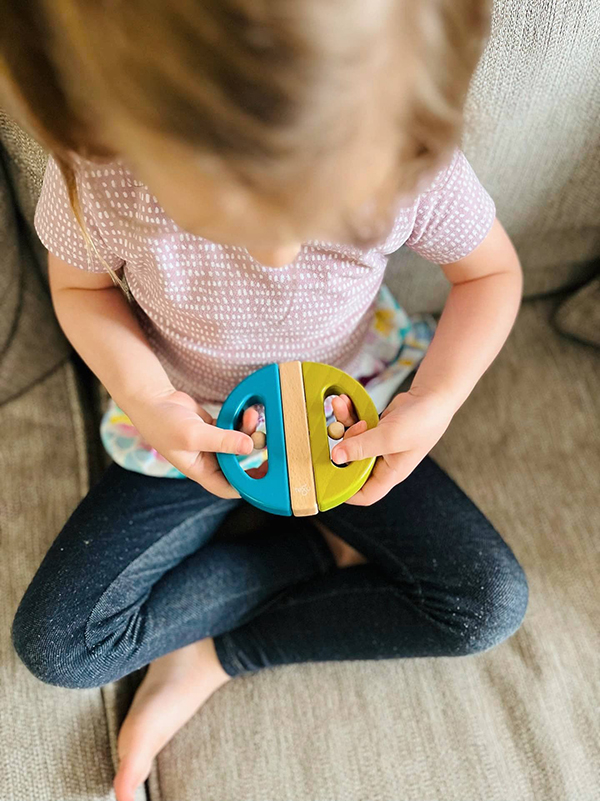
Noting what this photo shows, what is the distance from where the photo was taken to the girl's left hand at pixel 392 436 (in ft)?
1.81

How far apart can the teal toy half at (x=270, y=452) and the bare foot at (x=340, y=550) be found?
263mm

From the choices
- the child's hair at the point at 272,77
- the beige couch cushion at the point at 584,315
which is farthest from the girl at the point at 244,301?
the beige couch cushion at the point at 584,315

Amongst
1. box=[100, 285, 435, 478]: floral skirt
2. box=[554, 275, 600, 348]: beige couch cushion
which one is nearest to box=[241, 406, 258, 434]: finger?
box=[100, 285, 435, 478]: floral skirt

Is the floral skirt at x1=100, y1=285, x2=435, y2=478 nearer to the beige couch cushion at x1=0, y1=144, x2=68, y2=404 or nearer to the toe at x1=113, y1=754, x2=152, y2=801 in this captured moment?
the beige couch cushion at x1=0, y1=144, x2=68, y2=404

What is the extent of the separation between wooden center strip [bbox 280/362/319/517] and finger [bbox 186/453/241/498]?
9 cm

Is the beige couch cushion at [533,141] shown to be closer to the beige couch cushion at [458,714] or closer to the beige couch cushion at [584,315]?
the beige couch cushion at [584,315]

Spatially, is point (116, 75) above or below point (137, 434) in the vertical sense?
above

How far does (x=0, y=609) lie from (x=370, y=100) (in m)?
0.65

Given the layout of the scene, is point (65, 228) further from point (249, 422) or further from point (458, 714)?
point (458, 714)

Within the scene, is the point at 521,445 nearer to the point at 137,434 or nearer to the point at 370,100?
the point at 137,434

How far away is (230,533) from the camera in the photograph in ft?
Answer: 2.71

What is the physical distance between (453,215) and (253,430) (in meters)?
0.27

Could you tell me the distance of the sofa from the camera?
2.09ft

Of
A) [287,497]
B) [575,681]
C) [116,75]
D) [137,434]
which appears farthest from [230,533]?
[116,75]
